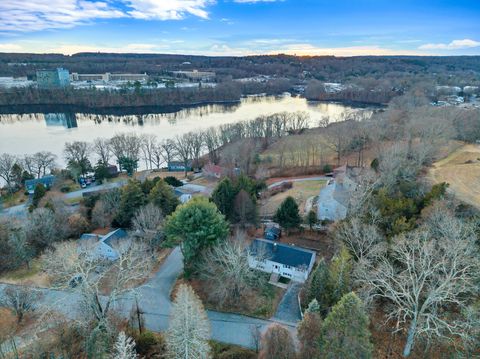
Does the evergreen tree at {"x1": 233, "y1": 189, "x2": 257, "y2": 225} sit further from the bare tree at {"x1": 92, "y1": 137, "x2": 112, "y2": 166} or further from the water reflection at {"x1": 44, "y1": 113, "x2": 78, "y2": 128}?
the water reflection at {"x1": 44, "y1": 113, "x2": 78, "y2": 128}

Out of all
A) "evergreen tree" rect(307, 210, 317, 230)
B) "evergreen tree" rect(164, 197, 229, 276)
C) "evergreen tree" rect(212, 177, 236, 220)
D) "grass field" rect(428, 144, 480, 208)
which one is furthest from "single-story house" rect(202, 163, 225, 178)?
"grass field" rect(428, 144, 480, 208)

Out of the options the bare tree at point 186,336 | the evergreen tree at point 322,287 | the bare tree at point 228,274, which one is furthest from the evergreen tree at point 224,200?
the bare tree at point 186,336

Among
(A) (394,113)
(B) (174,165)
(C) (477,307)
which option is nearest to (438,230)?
(C) (477,307)

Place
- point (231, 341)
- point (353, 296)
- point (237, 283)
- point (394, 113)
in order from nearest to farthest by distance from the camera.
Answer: point (353, 296) → point (231, 341) → point (237, 283) → point (394, 113)

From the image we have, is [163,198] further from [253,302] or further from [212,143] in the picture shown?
[212,143]

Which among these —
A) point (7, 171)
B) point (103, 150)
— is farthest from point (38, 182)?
point (103, 150)

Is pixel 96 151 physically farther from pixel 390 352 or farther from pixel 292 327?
pixel 390 352

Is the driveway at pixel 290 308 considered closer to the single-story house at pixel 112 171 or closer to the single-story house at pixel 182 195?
the single-story house at pixel 182 195
